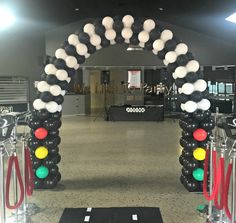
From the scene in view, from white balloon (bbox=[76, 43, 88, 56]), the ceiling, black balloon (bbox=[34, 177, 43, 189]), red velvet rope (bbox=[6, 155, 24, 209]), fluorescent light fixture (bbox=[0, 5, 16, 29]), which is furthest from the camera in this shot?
the ceiling

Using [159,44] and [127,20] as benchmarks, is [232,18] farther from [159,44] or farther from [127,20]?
[127,20]

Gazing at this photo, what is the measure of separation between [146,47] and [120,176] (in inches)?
87.4

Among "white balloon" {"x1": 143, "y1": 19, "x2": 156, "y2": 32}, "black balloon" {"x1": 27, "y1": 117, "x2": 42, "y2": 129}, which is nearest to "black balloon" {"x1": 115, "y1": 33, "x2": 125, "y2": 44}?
"white balloon" {"x1": 143, "y1": 19, "x2": 156, "y2": 32}

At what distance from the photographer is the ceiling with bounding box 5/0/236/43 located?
29.4 feet

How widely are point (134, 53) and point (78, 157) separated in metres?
8.48

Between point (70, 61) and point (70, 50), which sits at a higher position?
point (70, 50)

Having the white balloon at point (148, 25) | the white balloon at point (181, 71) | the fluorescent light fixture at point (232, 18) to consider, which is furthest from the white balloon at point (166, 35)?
the fluorescent light fixture at point (232, 18)

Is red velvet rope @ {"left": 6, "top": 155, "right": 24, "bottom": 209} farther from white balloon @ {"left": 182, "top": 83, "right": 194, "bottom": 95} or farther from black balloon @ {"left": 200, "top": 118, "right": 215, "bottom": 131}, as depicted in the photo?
black balloon @ {"left": 200, "top": 118, "right": 215, "bottom": 131}

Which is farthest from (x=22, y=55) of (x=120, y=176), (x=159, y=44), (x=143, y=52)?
(x=159, y=44)

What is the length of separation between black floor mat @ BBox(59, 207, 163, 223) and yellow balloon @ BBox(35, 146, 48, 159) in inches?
41.3

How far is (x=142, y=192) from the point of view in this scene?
16.1 feet

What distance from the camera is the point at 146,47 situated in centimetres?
507

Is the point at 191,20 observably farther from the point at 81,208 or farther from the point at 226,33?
the point at 81,208

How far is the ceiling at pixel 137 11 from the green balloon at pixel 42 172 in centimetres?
488
